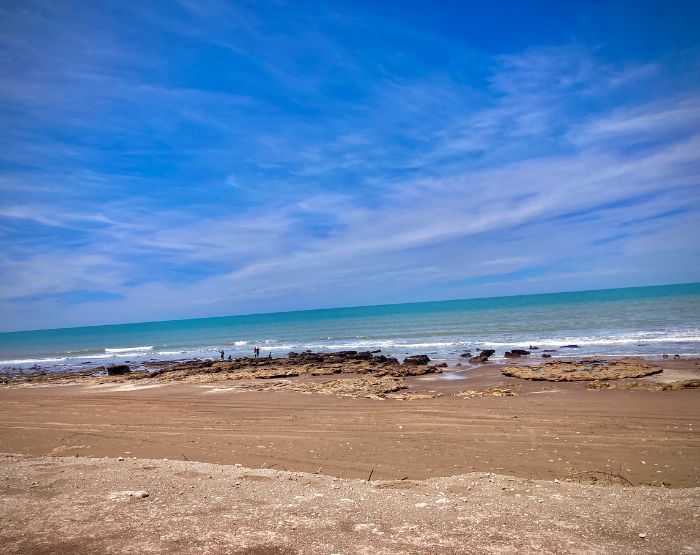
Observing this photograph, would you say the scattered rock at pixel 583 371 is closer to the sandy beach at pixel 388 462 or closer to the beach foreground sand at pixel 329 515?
the sandy beach at pixel 388 462

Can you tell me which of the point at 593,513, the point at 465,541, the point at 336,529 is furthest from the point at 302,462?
the point at 593,513

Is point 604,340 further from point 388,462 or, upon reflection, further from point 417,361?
point 388,462

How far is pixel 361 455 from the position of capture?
353 inches

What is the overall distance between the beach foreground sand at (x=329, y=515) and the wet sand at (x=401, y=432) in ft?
4.79

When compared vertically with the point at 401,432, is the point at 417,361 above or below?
below

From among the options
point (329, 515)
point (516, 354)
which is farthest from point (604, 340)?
point (329, 515)

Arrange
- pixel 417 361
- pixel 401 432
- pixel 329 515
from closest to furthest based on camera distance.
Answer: pixel 329 515, pixel 401 432, pixel 417 361

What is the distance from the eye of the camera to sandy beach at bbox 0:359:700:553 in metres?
4.87

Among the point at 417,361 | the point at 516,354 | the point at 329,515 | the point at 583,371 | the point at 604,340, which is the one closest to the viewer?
the point at 329,515

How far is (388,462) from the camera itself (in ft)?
27.7

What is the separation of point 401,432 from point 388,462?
2.24m

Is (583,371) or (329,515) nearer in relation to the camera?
(329,515)

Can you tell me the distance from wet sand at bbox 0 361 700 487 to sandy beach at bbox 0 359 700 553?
56 millimetres

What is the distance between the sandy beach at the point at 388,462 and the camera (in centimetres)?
487
